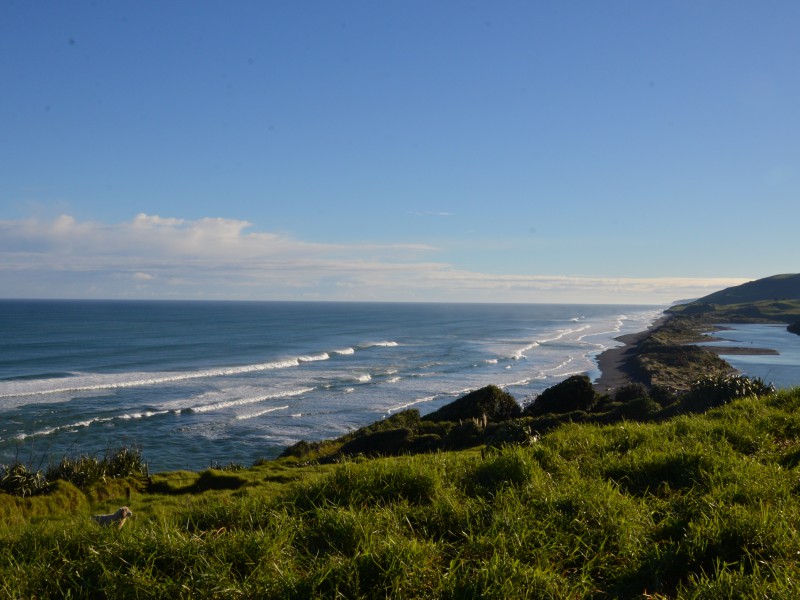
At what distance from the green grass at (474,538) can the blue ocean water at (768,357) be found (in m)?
17.9

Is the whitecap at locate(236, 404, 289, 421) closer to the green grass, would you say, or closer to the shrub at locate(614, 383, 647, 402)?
the shrub at locate(614, 383, 647, 402)

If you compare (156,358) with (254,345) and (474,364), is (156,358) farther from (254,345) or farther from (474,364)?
(474,364)

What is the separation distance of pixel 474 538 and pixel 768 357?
53497 millimetres

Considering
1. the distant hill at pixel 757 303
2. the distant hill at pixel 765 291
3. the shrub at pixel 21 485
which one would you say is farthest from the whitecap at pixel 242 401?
the distant hill at pixel 765 291

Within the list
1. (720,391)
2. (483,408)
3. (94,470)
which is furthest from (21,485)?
(720,391)

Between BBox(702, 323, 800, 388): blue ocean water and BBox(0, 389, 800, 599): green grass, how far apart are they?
17.9 metres

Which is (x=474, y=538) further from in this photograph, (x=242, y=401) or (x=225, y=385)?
(x=225, y=385)

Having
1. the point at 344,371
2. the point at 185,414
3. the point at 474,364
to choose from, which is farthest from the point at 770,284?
the point at 185,414

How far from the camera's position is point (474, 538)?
444 centimetres

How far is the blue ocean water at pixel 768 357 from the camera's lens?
35094 mm

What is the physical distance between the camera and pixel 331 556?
162 inches

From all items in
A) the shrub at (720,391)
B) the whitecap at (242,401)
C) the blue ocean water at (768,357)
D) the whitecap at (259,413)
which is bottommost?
the whitecap at (259,413)

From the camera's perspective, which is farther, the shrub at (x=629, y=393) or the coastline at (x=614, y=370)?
the coastline at (x=614, y=370)

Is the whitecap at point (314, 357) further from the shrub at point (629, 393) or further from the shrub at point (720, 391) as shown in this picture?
the shrub at point (720, 391)
